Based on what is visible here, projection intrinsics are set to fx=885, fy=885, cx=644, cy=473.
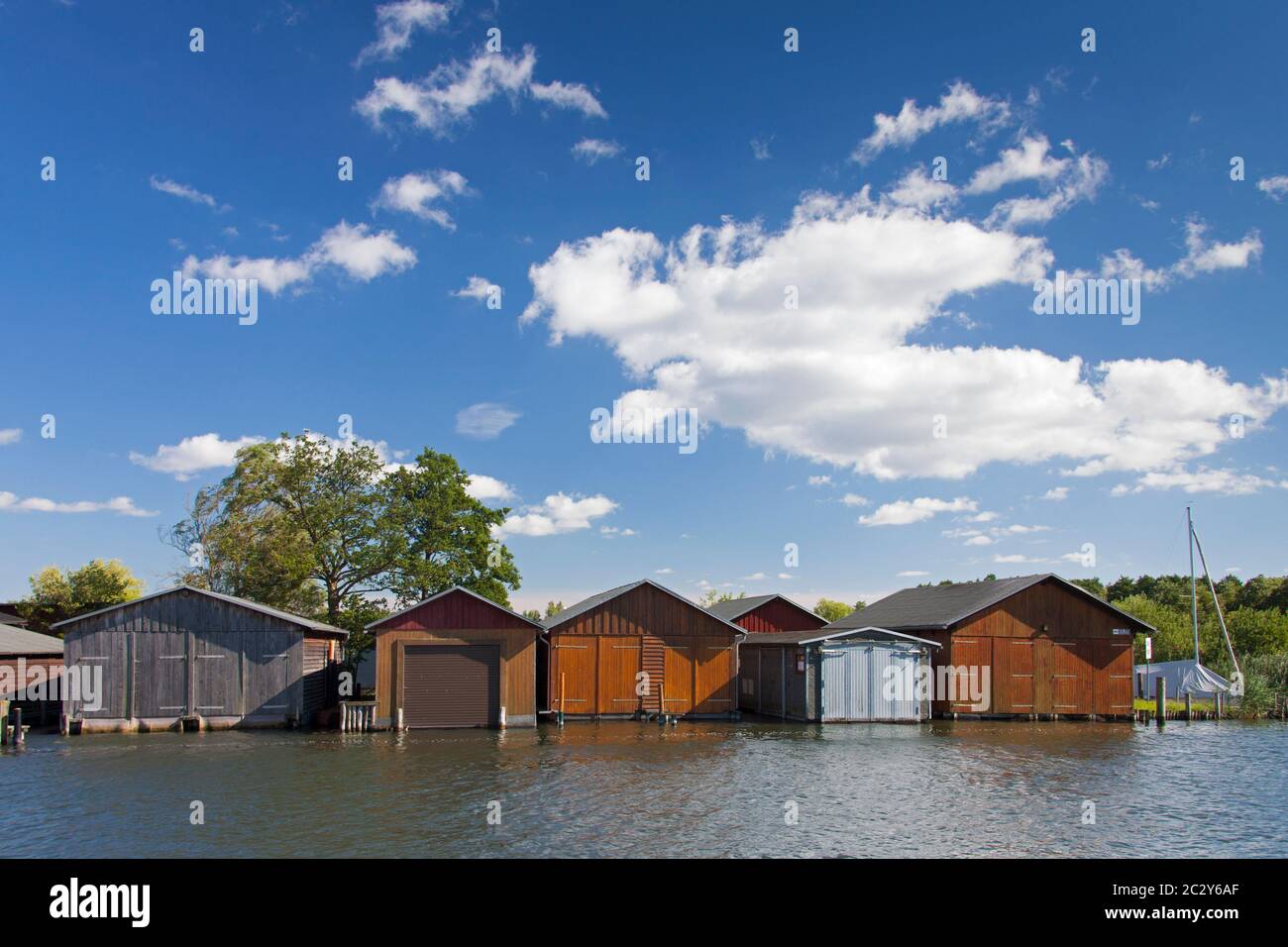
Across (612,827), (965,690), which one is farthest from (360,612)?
(612,827)

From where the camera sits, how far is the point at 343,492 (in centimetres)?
5362

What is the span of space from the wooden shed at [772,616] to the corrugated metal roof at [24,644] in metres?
34.6

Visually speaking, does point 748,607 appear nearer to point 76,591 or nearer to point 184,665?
point 184,665

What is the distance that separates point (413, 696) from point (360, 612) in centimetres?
1761

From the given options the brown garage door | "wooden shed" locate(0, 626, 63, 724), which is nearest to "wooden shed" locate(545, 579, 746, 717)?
the brown garage door

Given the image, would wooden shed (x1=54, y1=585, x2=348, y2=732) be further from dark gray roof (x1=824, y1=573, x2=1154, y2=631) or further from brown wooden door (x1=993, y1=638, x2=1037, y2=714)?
brown wooden door (x1=993, y1=638, x2=1037, y2=714)

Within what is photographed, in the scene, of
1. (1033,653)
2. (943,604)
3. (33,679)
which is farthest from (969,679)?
(33,679)

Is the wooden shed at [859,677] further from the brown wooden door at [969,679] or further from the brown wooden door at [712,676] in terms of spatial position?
the brown wooden door at [712,676]

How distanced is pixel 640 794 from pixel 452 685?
16017 mm

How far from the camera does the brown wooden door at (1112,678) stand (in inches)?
1646

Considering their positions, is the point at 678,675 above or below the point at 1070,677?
above

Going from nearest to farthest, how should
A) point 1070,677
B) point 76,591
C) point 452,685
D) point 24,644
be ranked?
point 452,685 < point 1070,677 < point 24,644 < point 76,591

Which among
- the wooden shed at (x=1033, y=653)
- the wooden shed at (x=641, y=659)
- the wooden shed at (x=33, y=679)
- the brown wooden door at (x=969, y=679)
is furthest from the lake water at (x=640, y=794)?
the wooden shed at (x=33, y=679)

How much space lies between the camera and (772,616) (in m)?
55.9
